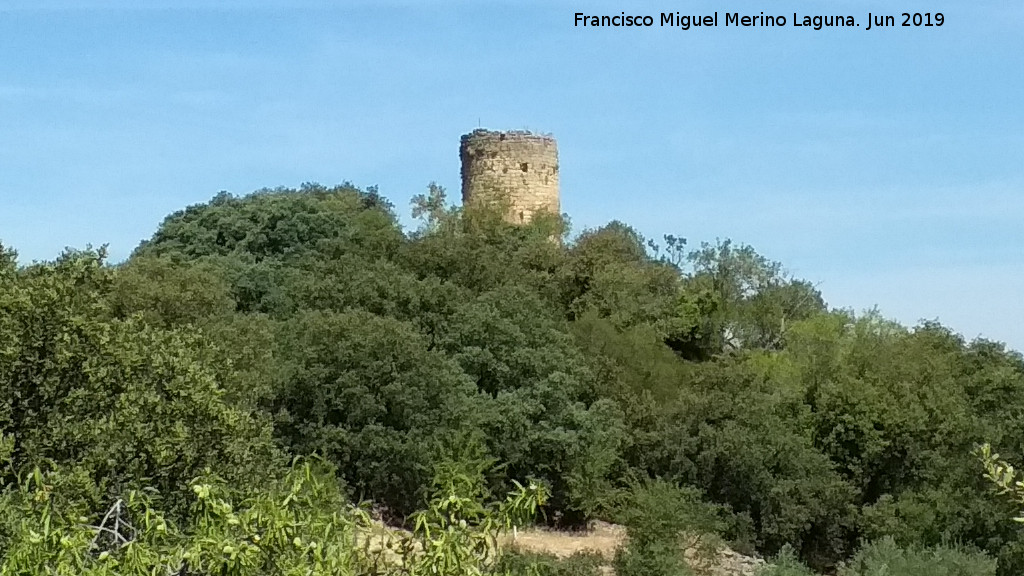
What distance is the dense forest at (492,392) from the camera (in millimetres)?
10477

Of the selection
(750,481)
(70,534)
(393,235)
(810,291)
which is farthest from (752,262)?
(70,534)

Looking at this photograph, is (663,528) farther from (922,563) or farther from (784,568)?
(922,563)

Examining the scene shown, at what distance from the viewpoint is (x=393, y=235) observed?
3094 cm

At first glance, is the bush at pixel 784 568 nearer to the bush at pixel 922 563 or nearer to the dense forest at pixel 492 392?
the dense forest at pixel 492 392

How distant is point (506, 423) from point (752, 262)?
19497mm

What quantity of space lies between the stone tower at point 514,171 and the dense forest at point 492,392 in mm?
Result: 1360

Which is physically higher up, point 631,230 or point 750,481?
point 631,230

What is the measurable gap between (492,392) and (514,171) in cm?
1365

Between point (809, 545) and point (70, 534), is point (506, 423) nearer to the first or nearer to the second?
point (809, 545)

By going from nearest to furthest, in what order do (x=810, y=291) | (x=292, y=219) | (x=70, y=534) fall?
(x=70, y=534)
(x=292, y=219)
(x=810, y=291)

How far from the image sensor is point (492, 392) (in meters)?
24.5

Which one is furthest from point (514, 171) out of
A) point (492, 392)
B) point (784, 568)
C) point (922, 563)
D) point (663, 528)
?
point (922, 563)

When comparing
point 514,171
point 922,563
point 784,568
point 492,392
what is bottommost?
point 784,568

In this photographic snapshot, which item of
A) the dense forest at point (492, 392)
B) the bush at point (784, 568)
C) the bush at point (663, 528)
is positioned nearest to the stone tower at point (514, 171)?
the dense forest at point (492, 392)
